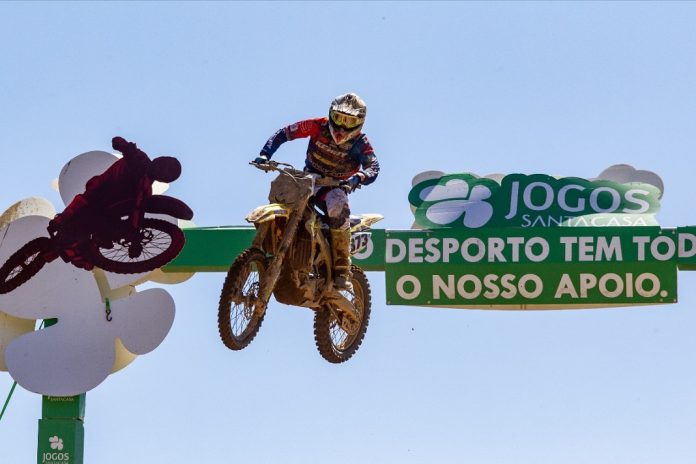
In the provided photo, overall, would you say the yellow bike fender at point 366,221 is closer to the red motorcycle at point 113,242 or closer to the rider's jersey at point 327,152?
the rider's jersey at point 327,152

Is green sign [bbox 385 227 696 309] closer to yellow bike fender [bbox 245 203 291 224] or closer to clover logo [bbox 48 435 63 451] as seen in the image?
clover logo [bbox 48 435 63 451]

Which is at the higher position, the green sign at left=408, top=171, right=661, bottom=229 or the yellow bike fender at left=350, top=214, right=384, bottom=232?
the green sign at left=408, top=171, right=661, bottom=229

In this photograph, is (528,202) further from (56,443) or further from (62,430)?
(56,443)

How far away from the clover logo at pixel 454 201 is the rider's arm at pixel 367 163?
15.0 ft

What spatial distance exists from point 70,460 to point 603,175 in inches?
331

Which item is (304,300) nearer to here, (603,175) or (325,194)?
(325,194)

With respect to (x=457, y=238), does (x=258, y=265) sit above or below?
below

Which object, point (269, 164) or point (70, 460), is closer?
point (269, 164)

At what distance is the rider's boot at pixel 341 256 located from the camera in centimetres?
2331

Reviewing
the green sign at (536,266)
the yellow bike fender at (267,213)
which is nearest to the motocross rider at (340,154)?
the yellow bike fender at (267,213)

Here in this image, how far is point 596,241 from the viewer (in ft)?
90.9

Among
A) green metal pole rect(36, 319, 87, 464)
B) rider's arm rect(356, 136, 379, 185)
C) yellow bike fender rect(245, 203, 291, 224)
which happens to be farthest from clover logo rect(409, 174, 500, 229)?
yellow bike fender rect(245, 203, 291, 224)

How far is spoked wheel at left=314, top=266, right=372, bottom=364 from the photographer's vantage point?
24109 millimetres

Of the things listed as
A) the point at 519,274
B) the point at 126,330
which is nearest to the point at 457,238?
the point at 519,274
